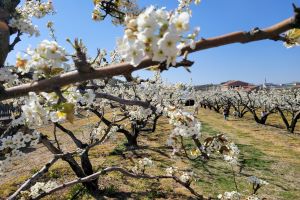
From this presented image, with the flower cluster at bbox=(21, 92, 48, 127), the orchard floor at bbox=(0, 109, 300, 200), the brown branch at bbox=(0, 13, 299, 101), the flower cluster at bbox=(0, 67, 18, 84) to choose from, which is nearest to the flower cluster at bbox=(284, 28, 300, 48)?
the brown branch at bbox=(0, 13, 299, 101)

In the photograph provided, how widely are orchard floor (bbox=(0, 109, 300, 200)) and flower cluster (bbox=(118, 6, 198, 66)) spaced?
9.78 meters

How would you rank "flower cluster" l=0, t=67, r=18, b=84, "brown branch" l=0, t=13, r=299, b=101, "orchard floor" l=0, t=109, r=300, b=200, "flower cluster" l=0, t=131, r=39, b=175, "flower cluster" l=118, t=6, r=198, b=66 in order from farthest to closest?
"orchard floor" l=0, t=109, r=300, b=200, "flower cluster" l=0, t=131, r=39, b=175, "flower cluster" l=0, t=67, r=18, b=84, "flower cluster" l=118, t=6, r=198, b=66, "brown branch" l=0, t=13, r=299, b=101

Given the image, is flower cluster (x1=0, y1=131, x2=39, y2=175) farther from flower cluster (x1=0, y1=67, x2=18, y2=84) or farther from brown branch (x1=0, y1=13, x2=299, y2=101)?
brown branch (x1=0, y1=13, x2=299, y2=101)

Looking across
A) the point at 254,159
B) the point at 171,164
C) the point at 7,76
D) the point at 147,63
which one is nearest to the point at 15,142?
the point at 7,76

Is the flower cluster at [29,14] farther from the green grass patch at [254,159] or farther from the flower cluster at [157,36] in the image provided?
the green grass patch at [254,159]

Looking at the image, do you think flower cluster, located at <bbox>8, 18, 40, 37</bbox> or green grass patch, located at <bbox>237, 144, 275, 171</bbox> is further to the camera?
green grass patch, located at <bbox>237, 144, 275, 171</bbox>

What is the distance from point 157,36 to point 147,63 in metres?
0.13

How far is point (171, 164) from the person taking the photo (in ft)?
58.4

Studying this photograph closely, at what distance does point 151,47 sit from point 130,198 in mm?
12203

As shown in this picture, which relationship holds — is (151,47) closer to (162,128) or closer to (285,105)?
(162,128)

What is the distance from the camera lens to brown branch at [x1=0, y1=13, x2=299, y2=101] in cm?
147

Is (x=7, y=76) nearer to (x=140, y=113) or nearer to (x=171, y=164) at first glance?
(x=140, y=113)

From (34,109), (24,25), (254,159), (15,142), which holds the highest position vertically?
(24,25)

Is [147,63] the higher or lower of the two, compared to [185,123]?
higher
